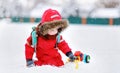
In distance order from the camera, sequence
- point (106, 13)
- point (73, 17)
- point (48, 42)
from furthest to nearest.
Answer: point (73, 17) → point (106, 13) → point (48, 42)

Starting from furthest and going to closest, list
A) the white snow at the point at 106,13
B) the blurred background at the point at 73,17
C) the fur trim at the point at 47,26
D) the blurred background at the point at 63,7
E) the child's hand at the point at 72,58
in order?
the blurred background at the point at 63,7, the white snow at the point at 106,13, the blurred background at the point at 73,17, the child's hand at the point at 72,58, the fur trim at the point at 47,26

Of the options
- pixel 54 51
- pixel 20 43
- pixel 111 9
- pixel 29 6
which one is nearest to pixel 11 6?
pixel 29 6

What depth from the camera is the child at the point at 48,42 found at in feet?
9.27

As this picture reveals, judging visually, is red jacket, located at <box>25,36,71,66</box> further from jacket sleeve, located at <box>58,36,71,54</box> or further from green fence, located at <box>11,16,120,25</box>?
green fence, located at <box>11,16,120,25</box>

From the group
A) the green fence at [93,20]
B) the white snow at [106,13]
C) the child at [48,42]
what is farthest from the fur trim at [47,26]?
the white snow at [106,13]

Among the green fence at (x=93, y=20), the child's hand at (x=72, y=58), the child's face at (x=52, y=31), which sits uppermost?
the child's face at (x=52, y=31)

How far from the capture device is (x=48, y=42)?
2.92m

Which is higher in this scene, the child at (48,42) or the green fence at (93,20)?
the child at (48,42)

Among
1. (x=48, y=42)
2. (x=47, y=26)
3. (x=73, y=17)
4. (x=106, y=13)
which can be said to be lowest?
(x=73, y=17)

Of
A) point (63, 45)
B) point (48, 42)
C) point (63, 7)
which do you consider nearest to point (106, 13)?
point (63, 7)

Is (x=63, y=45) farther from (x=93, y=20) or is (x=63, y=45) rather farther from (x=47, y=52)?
(x=93, y=20)

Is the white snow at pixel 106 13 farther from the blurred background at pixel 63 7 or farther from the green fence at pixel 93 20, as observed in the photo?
the green fence at pixel 93 20

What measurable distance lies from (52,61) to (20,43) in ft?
9.38

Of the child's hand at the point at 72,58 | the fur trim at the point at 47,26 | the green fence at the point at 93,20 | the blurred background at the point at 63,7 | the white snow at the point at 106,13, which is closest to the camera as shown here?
the fur trim at the point at 47,26
